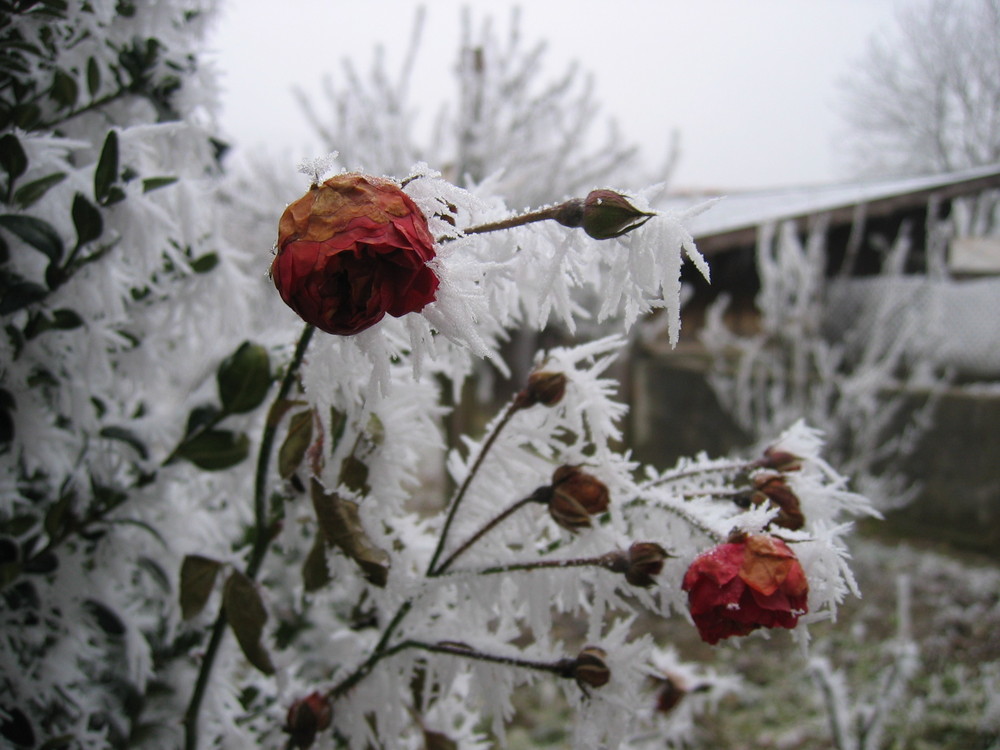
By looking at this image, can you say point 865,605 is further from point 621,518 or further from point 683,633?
point 621,518

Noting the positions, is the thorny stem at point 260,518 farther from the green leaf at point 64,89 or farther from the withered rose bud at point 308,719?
the green leaf at point 64,89

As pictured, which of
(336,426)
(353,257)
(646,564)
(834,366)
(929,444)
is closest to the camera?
(353,257)

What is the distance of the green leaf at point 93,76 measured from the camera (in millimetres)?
612

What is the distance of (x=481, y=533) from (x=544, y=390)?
11cm

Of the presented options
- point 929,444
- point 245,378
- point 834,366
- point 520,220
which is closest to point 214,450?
point 245,378

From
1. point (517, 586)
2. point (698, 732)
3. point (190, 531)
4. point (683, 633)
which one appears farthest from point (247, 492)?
point (683, 633)

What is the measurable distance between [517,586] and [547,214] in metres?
0.28

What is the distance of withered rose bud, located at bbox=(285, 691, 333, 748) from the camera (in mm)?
516

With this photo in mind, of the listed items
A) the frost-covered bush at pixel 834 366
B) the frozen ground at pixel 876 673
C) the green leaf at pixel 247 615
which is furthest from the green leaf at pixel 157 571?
the frost-covered bush at pixel 834 366

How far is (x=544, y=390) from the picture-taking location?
48 cm

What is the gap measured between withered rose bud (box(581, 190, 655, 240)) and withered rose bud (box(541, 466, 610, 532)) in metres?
0.18

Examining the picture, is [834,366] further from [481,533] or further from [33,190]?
[33,190]

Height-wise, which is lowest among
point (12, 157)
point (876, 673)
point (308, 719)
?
point (876, 673)

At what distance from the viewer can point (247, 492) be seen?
0.72m
